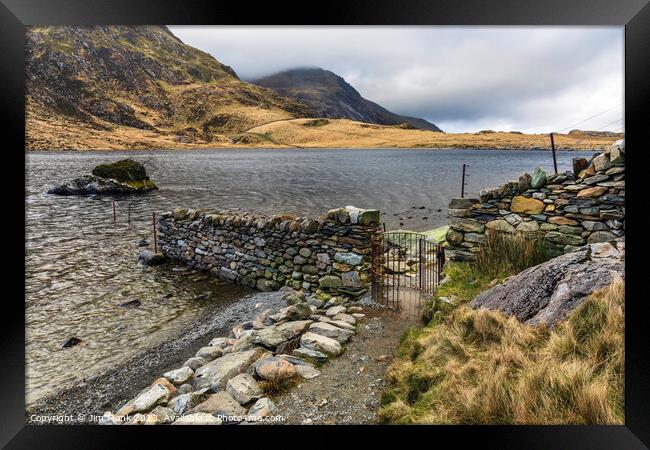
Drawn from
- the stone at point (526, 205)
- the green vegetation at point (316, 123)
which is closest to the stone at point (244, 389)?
the stone at point (526, 205)

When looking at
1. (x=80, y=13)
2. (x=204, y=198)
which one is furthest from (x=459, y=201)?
(x=204, y=198)

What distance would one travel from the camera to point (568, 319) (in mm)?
3117

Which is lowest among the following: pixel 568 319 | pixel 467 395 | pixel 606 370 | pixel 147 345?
pixel 147 345

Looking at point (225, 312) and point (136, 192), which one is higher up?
point (136, 192)

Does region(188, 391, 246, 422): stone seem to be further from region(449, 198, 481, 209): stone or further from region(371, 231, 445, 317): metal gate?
region(449, 198, 481, 209): stone

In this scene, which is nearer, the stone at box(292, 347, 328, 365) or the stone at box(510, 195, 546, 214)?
the stone at box(292, 347, 328, 365)

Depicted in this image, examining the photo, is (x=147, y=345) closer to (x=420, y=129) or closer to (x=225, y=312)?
(x=225, y=312)

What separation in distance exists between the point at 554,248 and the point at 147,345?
7389 mm

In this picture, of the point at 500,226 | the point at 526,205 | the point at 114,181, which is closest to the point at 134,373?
the point at 500,226

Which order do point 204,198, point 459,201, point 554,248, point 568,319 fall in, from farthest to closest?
point 204,198, point 459,201, point 554,248, point 568,319

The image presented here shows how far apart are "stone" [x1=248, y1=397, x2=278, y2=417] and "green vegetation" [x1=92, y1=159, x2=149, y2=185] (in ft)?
60.8

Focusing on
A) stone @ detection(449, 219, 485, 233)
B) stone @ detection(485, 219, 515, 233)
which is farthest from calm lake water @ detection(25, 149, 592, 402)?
stone @ detection(449, 219, 485, 233)

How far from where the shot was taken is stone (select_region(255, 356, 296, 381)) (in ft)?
12.2

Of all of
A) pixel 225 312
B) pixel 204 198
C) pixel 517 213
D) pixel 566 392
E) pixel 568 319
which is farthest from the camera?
pixel 204 198
